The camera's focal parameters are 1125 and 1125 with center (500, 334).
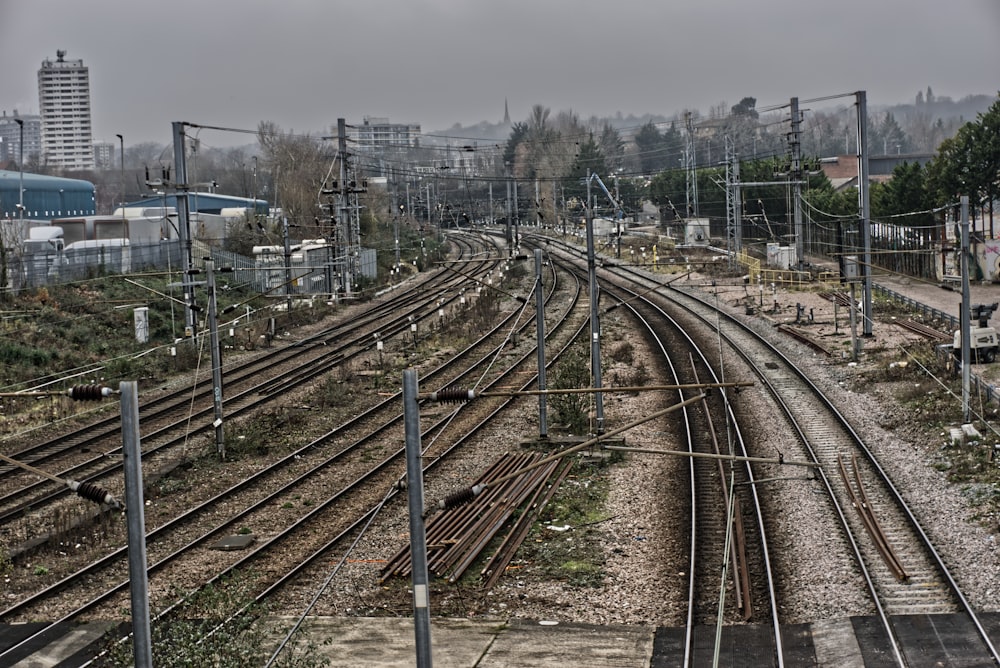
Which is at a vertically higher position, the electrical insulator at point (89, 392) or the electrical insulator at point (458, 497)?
the electrical insulator at point (89, 392)

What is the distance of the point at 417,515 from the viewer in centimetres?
797

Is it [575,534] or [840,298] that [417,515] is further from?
[840,298]

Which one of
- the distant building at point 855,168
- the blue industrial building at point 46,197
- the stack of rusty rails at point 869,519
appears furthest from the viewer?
the distant building at point 855,168

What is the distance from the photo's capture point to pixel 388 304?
141ft

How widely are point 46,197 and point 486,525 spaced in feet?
207

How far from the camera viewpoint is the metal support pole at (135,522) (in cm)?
738

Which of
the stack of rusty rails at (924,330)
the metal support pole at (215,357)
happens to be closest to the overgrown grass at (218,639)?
the metal support pole at (215,357)

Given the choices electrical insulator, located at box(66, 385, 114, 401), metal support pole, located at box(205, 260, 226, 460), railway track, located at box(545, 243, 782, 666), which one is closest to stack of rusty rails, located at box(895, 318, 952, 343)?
railway track, located at box(545, 243, 782, 666)

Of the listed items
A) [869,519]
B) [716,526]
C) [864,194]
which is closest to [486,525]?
[716,526]

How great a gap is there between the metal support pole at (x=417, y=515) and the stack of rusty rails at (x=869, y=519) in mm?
7327

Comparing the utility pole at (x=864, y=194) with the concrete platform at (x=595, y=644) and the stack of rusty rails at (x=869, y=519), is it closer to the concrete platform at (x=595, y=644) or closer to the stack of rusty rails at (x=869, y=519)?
the stack of rusty rails at (x=869, y=519)

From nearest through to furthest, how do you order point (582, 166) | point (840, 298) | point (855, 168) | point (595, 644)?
point (595, 644), point (840, 298), point (582, 166), point (855, 168)

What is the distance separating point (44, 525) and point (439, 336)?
19894 millimetres

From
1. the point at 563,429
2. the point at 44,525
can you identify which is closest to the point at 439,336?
the point at 563,429
